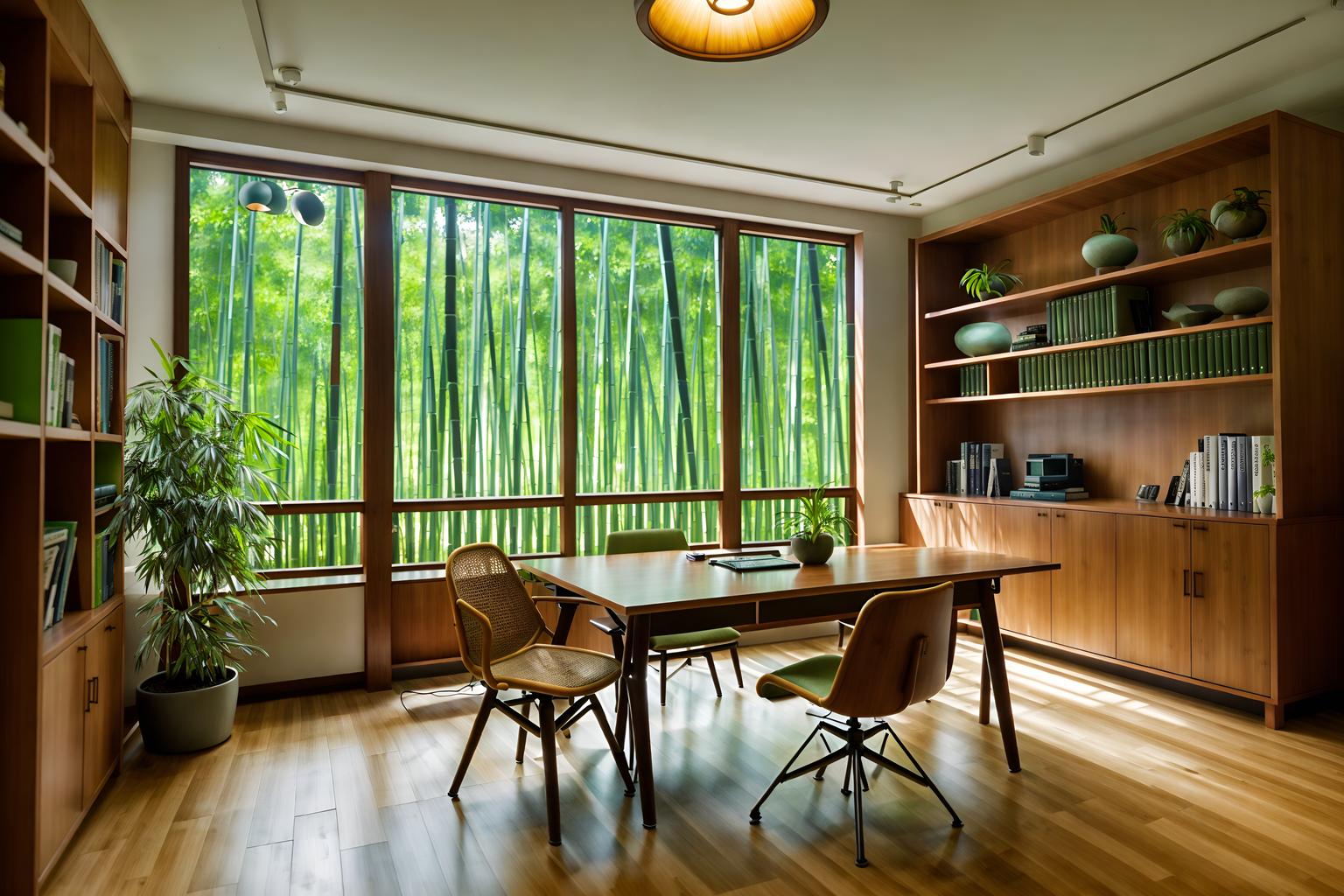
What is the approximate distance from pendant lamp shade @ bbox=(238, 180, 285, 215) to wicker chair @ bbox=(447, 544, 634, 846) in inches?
82.5

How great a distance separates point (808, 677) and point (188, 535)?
8.55 feet

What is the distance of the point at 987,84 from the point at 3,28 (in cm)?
383

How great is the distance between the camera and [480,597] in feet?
11.1

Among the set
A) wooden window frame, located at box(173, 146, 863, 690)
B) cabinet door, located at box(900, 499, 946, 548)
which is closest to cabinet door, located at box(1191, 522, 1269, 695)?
cabinet door, located at box(900, 499, 946, 548)

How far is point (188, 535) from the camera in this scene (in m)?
3.48

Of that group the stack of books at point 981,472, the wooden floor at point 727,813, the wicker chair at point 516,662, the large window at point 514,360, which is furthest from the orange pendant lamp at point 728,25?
the stack of books at point 981,472

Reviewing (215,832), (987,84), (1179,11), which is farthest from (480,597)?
(1179,11)

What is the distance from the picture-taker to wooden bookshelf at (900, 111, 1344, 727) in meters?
3.81

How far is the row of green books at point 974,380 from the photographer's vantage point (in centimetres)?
563

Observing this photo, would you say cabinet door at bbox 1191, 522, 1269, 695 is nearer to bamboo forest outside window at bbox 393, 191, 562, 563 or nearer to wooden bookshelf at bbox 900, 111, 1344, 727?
wooden bookshelf at bbox 900, 111, 1344, 727

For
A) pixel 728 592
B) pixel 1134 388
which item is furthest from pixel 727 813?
pixel 1134 388

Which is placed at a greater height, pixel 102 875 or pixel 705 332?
pixel 705 332

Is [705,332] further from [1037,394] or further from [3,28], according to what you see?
[3,28]

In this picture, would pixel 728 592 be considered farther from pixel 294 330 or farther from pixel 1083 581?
pixel 294 330
